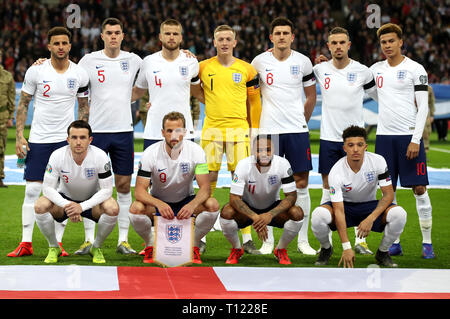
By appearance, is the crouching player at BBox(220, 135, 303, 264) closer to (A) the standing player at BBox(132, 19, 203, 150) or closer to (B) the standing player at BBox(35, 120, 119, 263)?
(A) the standing player at BBox(132, 19, 203, 150)

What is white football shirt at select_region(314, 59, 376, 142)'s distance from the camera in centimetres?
691

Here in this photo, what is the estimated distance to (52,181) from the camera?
6.27 metres

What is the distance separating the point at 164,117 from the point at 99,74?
1.01m

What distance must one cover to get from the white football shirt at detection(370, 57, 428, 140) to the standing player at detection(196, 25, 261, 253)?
4.29ft

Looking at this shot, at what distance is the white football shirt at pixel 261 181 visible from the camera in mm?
6344

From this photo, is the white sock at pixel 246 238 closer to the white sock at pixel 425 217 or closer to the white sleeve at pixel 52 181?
the white sock at pixel 425 217

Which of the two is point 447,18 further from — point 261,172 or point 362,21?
point 261,172

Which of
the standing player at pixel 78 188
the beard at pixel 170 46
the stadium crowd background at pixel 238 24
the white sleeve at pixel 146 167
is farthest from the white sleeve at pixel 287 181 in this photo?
the stadium crowd background at pixel 238 24

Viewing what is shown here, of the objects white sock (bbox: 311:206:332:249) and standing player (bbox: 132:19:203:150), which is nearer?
white sock (bbox: 311:206:332:249)

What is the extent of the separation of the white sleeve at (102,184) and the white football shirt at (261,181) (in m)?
1.12
